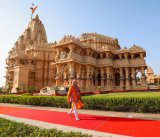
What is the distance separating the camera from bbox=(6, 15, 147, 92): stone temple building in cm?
3384

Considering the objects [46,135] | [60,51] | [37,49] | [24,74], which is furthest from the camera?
[37,49]

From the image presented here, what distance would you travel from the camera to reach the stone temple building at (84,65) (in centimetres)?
3384

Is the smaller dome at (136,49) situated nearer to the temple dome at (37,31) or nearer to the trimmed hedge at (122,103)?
the trimmed hedge at (122,103)

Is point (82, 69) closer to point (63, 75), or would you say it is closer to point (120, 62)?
point (63, 75)

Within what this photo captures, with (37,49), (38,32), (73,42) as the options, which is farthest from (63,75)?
(38,32)

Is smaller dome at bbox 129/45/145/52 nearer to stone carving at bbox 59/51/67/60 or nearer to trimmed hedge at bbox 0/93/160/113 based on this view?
stone carving at bbox 59/51/67/60

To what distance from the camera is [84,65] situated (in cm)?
3641

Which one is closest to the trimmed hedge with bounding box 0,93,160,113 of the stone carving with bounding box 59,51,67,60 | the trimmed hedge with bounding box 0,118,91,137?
the trimmed hedge with bounding box 0,118,91,137

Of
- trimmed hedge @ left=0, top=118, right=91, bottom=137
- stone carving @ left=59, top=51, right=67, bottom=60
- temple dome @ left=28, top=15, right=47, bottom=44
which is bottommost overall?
trimmed hedge @ left=0, top=118, right=91, bottom=137

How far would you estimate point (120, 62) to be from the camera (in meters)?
40.7

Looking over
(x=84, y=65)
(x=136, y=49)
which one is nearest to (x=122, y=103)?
(x=84, y=65)

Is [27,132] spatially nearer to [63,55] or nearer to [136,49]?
[63,55]

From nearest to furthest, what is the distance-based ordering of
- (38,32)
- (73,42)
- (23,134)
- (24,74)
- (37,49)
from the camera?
(23,134), (73,42), (24,74), (37,49), (38,32)

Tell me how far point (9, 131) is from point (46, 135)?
5.87 ft
